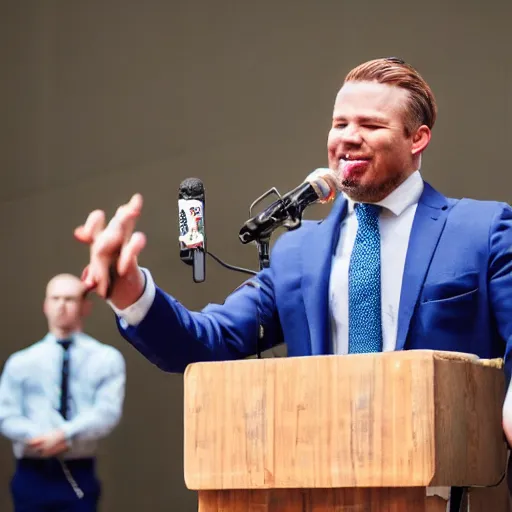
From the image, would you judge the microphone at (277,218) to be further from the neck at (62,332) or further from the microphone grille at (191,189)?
the neck at (62,332)

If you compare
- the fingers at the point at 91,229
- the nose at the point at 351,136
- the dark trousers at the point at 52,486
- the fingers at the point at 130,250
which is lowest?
the dark trousers at the point at 52,486

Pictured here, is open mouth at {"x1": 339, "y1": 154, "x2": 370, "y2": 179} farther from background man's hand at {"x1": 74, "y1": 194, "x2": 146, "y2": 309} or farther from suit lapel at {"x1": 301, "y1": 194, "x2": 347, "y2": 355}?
background man's hand at {"x1": 74, "y1": 194, "x2": 146, "y2": 309}

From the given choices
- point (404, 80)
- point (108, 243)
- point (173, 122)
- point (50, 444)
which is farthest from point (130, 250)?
point (173, 122)

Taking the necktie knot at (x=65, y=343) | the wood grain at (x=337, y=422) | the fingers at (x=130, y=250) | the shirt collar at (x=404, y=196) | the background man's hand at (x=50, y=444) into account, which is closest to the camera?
the wood grain at (x=337, y=422)

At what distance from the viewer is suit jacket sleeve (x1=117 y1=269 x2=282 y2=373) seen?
2209 mm

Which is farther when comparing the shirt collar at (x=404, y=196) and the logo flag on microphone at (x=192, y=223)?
the shirt collar at (x=404, y=196)

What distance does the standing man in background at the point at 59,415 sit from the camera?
4547 millimetres

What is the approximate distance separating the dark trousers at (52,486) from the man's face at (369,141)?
8.31 feet

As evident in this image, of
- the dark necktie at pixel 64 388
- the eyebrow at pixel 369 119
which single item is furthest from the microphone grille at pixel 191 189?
the dark necktie at pixel 64 388

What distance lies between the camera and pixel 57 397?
4.61m

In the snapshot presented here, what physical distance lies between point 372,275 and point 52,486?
2.60m

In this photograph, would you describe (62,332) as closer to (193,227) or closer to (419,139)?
(419,139)

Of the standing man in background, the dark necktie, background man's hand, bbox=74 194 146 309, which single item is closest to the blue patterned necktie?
background man's hand, bbox=74 194 146 309

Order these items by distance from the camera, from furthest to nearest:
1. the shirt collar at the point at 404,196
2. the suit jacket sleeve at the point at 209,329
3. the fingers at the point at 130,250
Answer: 1. the shirt collar at the point at 404,196
2. the suit jacket sleeve at the point at 209,329
3. the fingers at the point at 130,250
